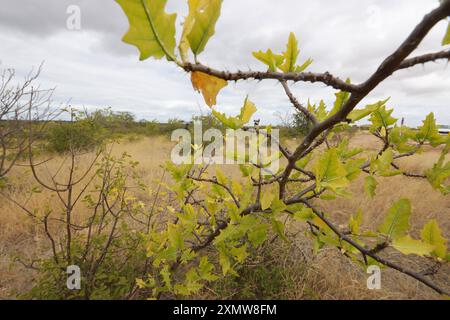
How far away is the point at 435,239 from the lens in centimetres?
56

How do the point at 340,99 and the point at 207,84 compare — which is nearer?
the point at 207,84

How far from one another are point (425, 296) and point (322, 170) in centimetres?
254

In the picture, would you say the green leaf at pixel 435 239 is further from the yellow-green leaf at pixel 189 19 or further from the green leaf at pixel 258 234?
the yellow-green leaf at pixel 189 19

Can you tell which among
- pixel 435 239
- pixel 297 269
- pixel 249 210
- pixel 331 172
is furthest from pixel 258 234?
pixel 297 269

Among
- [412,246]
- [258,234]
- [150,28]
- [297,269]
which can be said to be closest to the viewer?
[150,28]

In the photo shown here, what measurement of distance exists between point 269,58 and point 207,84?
25 centimetres

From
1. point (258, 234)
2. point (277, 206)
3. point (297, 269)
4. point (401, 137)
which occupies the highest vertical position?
point (401, 137)

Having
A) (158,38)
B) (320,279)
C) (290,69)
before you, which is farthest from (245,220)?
(320,279)

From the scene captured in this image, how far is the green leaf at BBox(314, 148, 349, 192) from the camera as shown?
21.3 inches

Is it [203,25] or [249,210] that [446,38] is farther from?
[249,210]

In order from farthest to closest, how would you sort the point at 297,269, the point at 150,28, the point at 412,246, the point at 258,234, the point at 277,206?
1. the point at 297,269
2. the point at 258,234
3. the point at 277,206
4. the point at 412,246
5. the point at 150,28

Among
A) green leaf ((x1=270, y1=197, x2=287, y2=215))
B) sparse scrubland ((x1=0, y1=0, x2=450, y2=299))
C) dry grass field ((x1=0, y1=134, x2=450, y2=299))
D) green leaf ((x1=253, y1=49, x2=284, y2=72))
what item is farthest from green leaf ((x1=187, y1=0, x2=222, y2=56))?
dry grass field ((x1=0, y1=134, x2=450, y2=299))

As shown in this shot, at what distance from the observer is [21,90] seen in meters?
2.62
